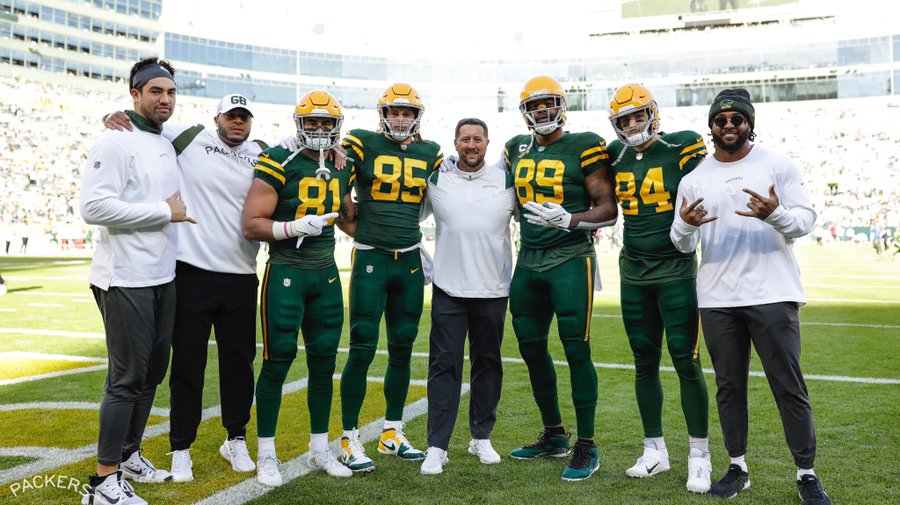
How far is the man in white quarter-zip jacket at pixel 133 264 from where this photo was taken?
360cm

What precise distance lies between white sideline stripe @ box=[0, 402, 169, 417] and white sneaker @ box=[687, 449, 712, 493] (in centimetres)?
360

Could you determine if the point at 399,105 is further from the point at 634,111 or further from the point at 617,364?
the point at 617,364

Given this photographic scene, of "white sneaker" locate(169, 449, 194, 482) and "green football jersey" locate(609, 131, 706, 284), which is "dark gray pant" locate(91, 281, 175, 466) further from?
Answer: "green football jersey" locate(609, 131, 706, 284)

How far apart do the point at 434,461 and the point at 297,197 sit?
1.67m

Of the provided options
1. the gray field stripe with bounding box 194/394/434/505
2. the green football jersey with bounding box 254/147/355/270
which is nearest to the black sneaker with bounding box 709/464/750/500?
the gray field stripe with bounding box 194/394/434/505

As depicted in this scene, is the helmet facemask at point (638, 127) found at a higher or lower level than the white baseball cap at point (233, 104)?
lower

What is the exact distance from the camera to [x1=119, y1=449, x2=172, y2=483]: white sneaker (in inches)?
156

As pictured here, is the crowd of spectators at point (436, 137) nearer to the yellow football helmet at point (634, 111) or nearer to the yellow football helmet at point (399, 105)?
the yellow football helmet at point (399, 105)

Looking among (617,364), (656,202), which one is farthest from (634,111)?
(617,364)

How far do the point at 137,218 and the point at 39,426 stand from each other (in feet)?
7.30

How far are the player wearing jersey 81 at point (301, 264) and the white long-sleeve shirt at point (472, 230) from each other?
67 centimetres

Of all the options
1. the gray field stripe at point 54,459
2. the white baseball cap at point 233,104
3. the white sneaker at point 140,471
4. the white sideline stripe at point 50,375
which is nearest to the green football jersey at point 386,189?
the white baseball cap at point 233,104

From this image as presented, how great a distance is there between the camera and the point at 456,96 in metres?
64.0

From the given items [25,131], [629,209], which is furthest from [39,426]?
[25,131]
